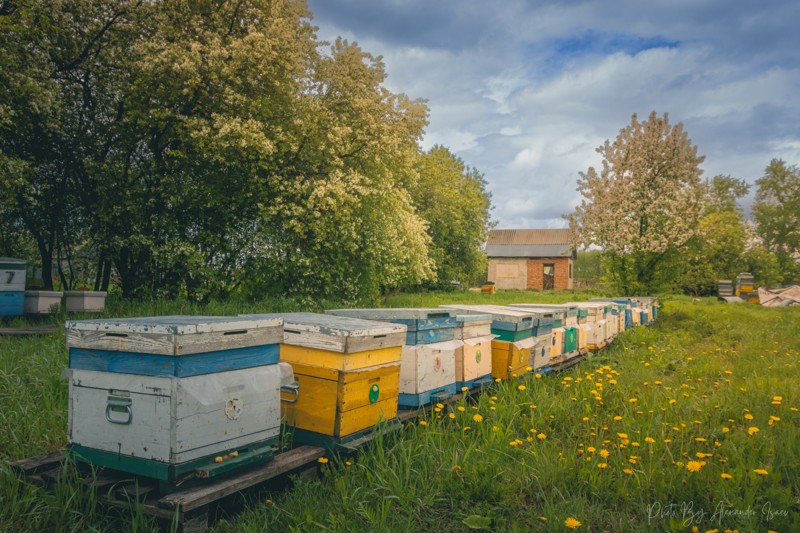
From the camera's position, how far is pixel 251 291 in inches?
499

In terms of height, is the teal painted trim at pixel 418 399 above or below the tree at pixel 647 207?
below

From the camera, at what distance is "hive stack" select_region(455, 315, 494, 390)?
4992 millimetres

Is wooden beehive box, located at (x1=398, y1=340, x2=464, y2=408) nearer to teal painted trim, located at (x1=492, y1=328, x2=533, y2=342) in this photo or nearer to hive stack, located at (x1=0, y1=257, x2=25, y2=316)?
teal painted trim, located at (x1=492, y1=328, x2=533, y2=342)

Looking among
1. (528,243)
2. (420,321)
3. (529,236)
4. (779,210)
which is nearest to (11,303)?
(420,321)

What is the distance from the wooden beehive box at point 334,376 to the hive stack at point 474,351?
1.32m

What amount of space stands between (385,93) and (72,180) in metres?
8.44

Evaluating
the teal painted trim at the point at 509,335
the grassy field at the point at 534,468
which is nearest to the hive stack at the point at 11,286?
the grassy field at the point at 534,468

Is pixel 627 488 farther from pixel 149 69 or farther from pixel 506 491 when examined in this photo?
pixel 149 69

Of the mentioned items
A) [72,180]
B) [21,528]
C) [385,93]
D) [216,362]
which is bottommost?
[21,528]

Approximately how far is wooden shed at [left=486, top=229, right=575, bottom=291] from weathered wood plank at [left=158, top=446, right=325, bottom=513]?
37.9m

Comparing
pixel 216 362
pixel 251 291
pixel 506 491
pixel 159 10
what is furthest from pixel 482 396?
pixel 159 10

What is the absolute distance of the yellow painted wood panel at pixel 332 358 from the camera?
348 centimetres

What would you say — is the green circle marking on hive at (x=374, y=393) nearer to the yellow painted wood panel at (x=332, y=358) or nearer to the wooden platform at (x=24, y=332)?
the yellow painted wood panel at (x=332, y=358)

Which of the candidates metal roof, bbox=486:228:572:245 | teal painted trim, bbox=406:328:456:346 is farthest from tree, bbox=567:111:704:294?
metal roof, bbox=486:228:572:245
